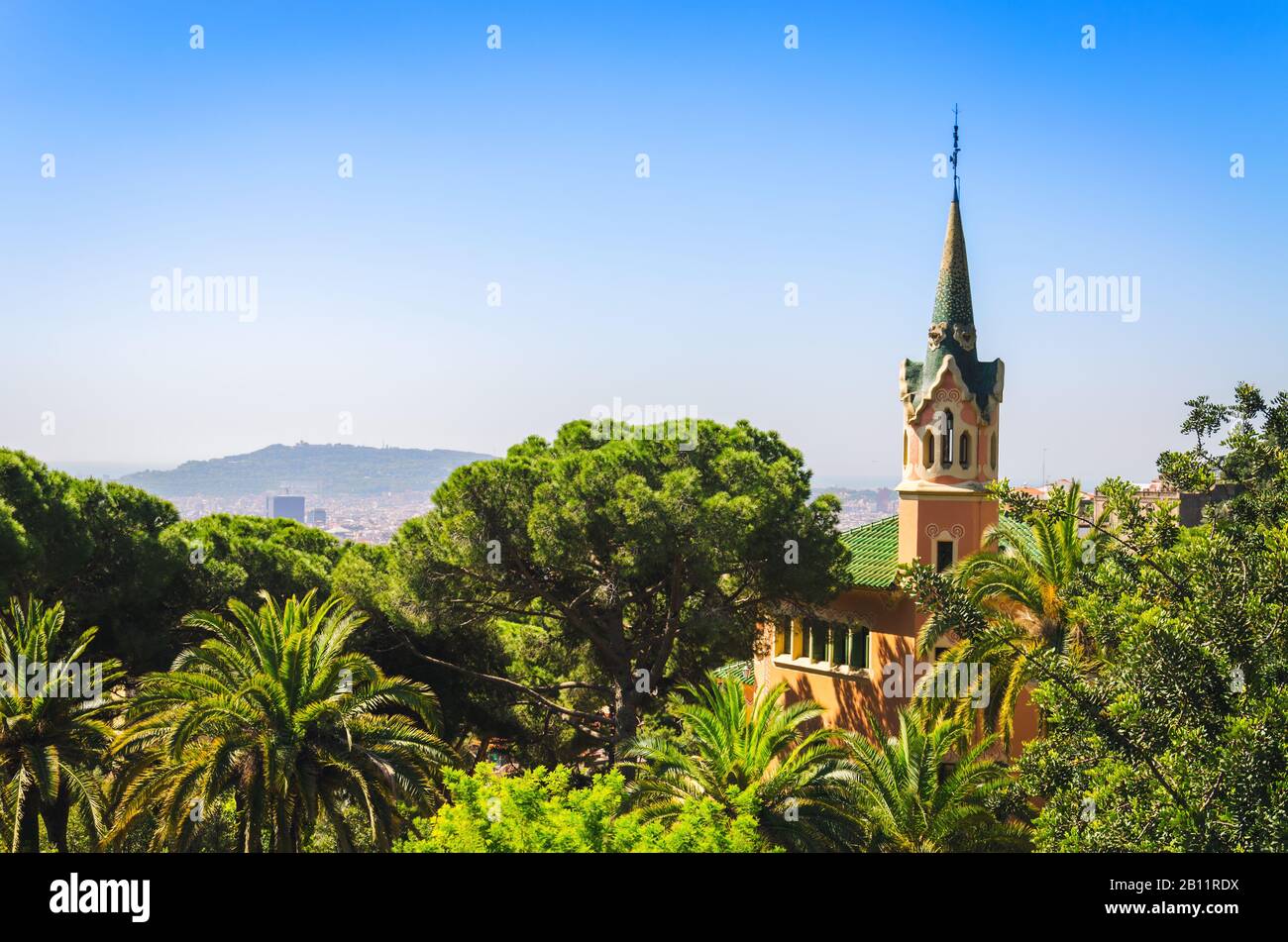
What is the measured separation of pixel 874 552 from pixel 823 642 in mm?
2648

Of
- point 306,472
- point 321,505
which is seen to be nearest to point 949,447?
point 321,505

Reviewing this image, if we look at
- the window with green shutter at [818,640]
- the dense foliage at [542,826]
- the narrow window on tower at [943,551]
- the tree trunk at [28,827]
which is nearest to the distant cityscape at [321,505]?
the window with green shutter at [818,640]

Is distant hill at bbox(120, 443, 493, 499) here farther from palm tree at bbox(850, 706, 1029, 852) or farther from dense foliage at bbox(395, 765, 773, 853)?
dense foliage at bbox(395, 765, 773, 853)

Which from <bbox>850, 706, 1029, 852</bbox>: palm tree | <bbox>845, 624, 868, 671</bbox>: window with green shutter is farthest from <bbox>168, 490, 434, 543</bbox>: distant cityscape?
<bbox>850, 706, 1029, 852</bbox>: palm tree

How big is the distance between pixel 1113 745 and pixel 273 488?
149m

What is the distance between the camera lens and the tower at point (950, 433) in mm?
25625

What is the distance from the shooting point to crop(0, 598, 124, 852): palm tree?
56.8 feet

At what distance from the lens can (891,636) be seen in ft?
84.3

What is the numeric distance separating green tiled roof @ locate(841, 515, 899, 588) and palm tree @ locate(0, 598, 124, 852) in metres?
16.4
